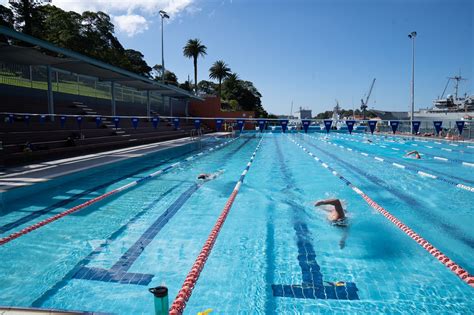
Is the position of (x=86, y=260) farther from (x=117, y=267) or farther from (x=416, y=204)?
(x=416, y=204)

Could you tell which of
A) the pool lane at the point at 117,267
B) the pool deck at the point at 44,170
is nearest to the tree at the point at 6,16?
the pool deck at the point at 44,170

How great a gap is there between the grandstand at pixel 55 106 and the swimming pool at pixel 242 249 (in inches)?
145

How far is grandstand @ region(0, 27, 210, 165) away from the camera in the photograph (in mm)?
9945

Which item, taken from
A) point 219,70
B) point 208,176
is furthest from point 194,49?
point 208,176

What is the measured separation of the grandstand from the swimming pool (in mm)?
3694

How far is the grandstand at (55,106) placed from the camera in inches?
392

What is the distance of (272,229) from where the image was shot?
16.3 ft

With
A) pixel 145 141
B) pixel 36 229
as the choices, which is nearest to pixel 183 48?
pixel 145 141

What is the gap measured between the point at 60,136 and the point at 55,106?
3253 mm

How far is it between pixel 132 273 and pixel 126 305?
60cm

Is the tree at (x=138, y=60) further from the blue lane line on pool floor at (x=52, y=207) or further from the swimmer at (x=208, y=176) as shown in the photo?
the blue lane line on pool floor at (x=52, y=207)

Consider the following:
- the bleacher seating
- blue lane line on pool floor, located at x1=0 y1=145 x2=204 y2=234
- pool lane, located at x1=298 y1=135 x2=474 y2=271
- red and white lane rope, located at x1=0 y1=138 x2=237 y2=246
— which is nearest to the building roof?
the bleacher seating

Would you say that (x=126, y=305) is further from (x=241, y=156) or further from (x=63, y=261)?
A: (x=241, y=156)

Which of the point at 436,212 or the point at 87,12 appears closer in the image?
the point at 436,212
